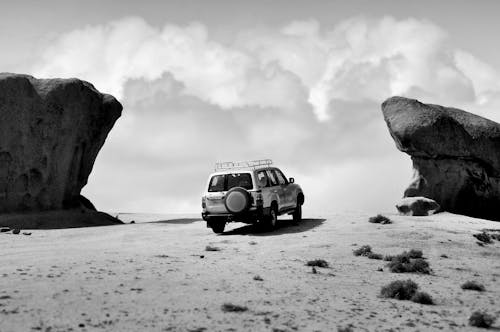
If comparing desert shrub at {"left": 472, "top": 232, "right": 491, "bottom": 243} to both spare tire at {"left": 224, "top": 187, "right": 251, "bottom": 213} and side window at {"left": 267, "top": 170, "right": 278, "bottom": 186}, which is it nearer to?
side window at {"left": 267, "top": 170, "right": 278, "bottom": 186}

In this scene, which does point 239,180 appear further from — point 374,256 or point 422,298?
point 422,298

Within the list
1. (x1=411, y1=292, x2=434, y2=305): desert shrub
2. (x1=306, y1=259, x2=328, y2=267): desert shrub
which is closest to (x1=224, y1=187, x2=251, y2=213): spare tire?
(x1=306, y1=259, x2=328, y2=267): desert shrub

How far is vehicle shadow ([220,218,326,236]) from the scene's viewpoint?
21.7 m

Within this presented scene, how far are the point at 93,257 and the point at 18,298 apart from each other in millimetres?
4649

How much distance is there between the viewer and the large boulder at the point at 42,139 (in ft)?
98.1

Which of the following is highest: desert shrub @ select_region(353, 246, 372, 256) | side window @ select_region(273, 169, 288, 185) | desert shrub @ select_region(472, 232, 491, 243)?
side window @ select_region(273, 169, 288, 185)

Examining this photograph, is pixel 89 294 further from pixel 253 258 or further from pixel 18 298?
pixel 253 258

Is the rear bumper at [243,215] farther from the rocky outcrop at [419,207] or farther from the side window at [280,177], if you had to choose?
the rocky outcrop at [419,207]

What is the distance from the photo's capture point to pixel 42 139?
102 feet

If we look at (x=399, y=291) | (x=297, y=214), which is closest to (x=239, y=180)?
(x=297, y=214)

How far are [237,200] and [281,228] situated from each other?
2.94 m

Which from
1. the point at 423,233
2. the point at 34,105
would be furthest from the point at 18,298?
the point at 34,105

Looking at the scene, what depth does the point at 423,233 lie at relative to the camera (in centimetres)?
1986

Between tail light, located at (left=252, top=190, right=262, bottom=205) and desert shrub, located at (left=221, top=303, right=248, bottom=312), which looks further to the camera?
tail light, located at (left=252, top=190, right=262, bottom=205)
